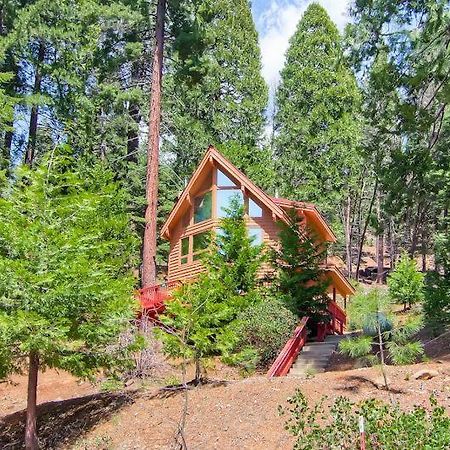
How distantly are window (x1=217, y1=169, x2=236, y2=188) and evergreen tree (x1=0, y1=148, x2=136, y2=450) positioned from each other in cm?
1096

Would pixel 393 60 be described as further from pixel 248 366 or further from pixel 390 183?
pixel 248 366

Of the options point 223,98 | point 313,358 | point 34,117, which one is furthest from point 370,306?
point 223,98

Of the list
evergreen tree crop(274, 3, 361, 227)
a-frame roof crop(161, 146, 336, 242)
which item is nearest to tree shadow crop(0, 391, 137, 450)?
a-frame roof crop(161, 146, 336, 242)

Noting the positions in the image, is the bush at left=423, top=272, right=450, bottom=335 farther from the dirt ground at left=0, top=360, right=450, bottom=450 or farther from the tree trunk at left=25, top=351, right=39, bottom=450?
the tree trunk at left=25, top=351, right=39, bottom=450

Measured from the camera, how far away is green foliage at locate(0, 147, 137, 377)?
7.66 m

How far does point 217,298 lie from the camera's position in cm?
1399

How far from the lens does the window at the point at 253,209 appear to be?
20.0m

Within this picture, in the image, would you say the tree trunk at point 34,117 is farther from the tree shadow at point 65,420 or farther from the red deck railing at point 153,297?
the tree shadow at point 65,420

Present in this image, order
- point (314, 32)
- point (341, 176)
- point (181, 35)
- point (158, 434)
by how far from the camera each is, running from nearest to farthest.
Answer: point (158, 434) < point (181, 35) < point (341, 176) < point (314, 32)

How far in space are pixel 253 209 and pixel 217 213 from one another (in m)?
1.36

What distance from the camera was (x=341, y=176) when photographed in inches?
1294

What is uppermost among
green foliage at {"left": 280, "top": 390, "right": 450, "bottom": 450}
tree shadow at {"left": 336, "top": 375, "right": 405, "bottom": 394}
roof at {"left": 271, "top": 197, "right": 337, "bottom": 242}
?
roof at {"left": 271, "top": 197, "right": 337, "bottom": 242}

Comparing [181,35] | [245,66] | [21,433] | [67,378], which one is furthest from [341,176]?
A: [21,433]

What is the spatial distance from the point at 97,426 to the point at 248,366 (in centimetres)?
384
